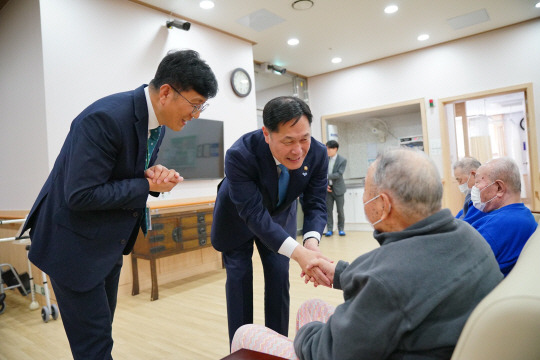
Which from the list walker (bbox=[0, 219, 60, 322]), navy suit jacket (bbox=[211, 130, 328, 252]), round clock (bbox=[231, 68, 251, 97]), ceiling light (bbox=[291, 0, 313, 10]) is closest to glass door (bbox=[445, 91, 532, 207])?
ceiling light (bbox=[291, 0, 313, 10])

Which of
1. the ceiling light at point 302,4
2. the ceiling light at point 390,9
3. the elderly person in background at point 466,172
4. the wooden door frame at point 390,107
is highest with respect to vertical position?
the ceiling light at point 390,9

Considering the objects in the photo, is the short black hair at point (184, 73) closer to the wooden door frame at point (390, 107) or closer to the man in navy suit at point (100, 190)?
the man in navy suit at point (100, 190)

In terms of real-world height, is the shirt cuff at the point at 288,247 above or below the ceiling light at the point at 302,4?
below

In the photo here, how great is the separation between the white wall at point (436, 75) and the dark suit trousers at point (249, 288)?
4862mm

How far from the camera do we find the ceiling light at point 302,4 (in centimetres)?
400

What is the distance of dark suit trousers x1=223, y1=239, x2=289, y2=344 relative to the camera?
1659 millimetres

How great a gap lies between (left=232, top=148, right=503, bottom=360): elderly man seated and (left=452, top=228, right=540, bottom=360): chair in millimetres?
108

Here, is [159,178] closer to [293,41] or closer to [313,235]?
[313,235]

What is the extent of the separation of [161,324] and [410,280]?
237 cm

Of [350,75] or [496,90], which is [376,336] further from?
[350,75]

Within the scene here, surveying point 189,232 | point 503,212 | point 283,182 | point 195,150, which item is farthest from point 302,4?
point 503,212

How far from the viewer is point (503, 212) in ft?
4.83

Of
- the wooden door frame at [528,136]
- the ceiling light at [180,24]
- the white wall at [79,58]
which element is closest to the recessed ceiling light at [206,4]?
the ceiling light at [180,24]

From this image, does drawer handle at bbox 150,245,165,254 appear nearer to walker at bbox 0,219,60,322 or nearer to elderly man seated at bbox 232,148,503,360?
walker at bbox 0,219,60,322
